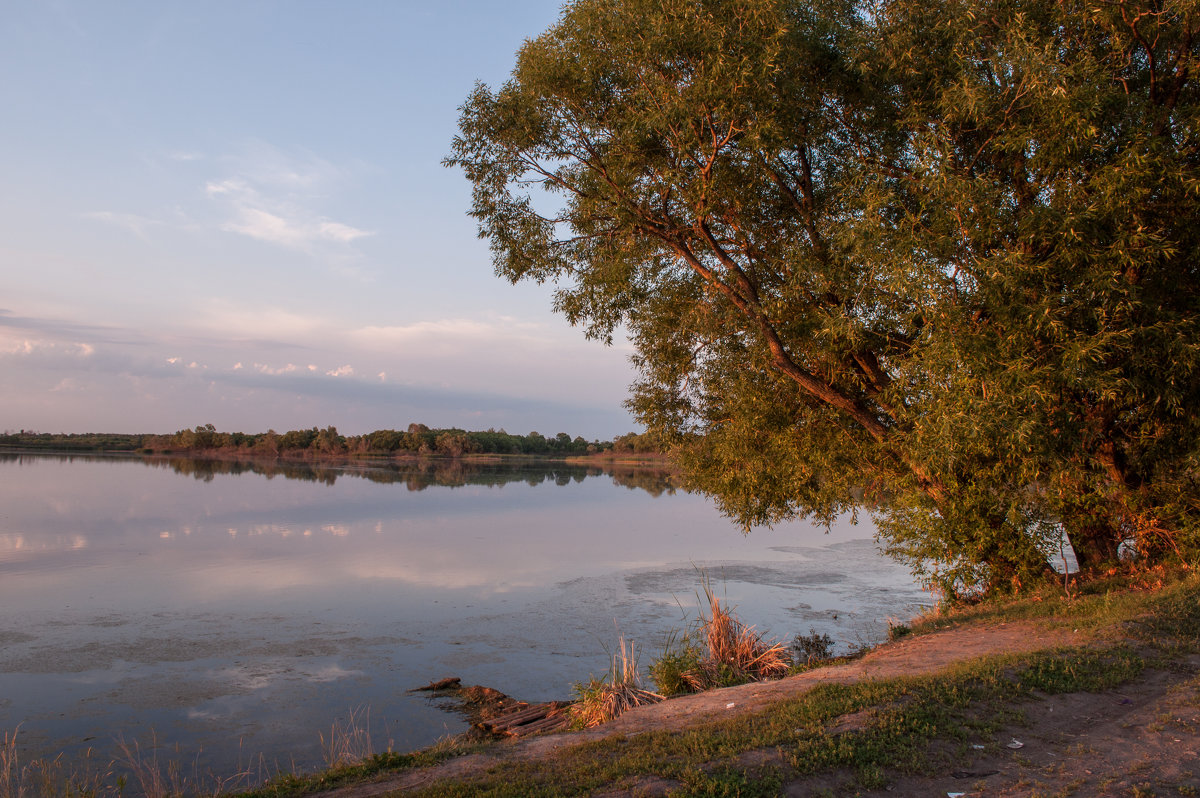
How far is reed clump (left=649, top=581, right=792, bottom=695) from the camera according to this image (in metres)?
8.12

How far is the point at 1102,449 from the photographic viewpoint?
392 inches

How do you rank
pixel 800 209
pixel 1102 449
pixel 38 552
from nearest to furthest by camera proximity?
pixel 1102 449 → pixel 800 209 → pixel 38 552

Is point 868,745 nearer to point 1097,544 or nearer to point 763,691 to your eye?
point 763,691

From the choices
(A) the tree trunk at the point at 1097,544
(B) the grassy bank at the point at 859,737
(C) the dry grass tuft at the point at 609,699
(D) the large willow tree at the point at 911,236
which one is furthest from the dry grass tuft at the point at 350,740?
(A) the tree trunk at the point at 1097,544

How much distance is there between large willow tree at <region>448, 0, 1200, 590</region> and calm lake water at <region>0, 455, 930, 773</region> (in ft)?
11.3

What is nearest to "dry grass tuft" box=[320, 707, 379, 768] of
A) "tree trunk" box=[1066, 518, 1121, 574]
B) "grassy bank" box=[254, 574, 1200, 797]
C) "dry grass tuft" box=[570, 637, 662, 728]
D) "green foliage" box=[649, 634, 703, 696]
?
"grassy bank" box=[254, 574, 1200, 797]

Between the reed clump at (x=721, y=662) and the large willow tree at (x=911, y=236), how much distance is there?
2.75 m

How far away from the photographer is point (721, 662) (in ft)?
28.7

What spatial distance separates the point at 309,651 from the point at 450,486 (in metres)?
32.2

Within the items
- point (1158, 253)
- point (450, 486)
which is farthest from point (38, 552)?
point (450, 486)

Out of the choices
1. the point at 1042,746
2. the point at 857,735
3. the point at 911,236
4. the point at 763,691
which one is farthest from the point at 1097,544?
the point at 857,735

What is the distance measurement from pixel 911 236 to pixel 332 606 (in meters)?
11.4

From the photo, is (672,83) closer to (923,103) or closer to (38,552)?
(923,103)

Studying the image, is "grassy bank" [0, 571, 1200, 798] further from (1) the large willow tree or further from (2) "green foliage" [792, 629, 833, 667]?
(2) "green foliage" [792, 629, 833, 667]
